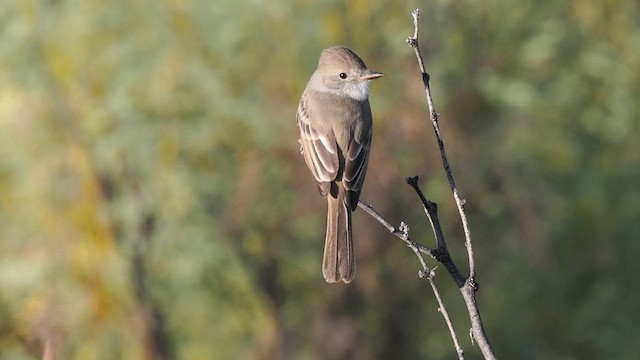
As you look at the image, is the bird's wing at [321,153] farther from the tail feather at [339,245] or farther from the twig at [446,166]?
the twig at [446,166]

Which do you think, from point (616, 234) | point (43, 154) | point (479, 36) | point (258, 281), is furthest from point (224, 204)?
point (616, 234)

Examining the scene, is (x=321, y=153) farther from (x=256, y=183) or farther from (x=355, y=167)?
(x=256, y=183)

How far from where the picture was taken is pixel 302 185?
9.30 meters

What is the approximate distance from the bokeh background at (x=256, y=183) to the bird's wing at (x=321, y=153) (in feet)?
11.7

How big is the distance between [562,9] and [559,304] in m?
2.78

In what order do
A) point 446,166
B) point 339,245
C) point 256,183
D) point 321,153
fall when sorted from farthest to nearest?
point 256,183 → point 321,153 → point 339,245 → point 446,166

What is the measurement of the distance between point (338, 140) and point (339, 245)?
2.21 ft

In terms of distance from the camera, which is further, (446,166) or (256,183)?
(256,183)

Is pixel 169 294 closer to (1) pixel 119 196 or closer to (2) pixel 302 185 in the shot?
(1) pixel 119 196

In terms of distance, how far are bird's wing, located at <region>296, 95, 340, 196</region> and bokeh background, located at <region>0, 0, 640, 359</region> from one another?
3559mm

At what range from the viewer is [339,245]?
498 cm

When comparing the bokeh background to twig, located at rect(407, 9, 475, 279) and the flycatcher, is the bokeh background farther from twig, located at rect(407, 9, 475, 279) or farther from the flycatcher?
twig, located at rect(407, 9, 475, 279)

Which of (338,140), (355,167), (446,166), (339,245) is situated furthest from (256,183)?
(446,166)

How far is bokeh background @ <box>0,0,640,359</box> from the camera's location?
9.27m
